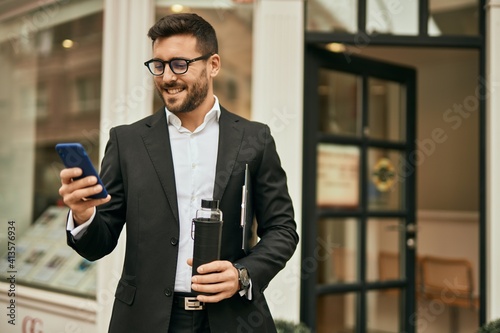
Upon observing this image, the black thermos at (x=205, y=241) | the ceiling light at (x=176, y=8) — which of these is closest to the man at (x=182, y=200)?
the black thermos at (x=205, y=241)

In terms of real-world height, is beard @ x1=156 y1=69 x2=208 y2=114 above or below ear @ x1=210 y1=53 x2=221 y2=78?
below

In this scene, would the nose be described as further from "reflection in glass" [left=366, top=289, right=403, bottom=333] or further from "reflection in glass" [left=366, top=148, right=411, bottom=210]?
"reflection in glass" [left=366, top=289, right=403, bottom=333]

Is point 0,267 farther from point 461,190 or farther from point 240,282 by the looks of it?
point 461,190

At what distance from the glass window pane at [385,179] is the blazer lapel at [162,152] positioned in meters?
2.84

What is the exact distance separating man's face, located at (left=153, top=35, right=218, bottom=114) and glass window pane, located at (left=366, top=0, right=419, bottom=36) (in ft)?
7.69

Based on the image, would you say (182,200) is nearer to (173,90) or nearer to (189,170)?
(189,170)

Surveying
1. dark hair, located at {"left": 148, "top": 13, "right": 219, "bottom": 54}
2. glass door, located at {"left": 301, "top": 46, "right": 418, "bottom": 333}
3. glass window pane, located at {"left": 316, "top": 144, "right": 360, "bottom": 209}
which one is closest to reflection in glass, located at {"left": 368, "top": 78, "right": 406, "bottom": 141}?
glass door, located at {"left": 301, "top": 46, "right": 418, "bottom": 333}

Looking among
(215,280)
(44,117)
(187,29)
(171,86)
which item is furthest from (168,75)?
(44,117)

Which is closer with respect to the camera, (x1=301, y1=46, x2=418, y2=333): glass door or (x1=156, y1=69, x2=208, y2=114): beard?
(x1=156, y1=69, x2=208, y2=114): beard

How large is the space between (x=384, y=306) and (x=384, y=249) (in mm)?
575

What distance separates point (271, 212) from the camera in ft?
5.47

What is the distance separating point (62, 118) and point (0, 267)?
3.72ft

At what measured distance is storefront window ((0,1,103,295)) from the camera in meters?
3.77

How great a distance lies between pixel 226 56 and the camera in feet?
14.5
